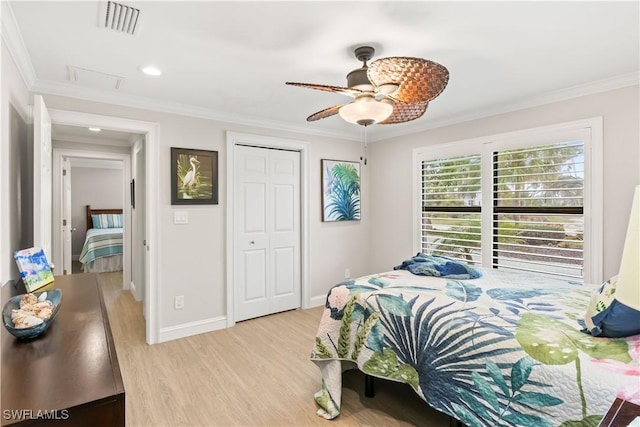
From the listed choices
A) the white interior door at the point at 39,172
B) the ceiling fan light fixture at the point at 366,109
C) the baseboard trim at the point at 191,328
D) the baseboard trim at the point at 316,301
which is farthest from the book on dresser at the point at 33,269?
the baseboard trim at the point at 316,301

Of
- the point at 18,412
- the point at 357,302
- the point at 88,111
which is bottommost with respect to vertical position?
the point at 357,302

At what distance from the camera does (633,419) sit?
2.94 ft

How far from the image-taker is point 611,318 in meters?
1.41

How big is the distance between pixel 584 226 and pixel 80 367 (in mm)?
3469

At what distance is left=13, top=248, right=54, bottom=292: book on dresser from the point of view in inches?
67.1

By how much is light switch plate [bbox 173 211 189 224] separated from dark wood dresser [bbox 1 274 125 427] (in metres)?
2.04

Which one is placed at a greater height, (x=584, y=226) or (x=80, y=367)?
(x=584, y=226)

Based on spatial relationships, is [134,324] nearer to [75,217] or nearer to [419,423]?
[419,423]

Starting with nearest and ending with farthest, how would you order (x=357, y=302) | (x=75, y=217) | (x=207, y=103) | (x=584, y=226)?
1. (x=357, y=302)
2. (x=584, y=226)
3. (x=207, y=103)
4. (x=75, y=217)

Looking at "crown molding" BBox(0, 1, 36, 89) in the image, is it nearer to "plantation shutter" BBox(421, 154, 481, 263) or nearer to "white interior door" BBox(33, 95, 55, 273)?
"white interior door" BBox(33, 95, 55, 273)

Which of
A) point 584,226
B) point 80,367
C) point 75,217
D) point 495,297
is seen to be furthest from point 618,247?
point 75,217

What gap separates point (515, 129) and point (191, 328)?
380 cm

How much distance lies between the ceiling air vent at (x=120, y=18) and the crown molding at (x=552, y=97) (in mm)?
3094

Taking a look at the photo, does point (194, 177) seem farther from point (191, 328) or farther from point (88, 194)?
point (88, 194)
